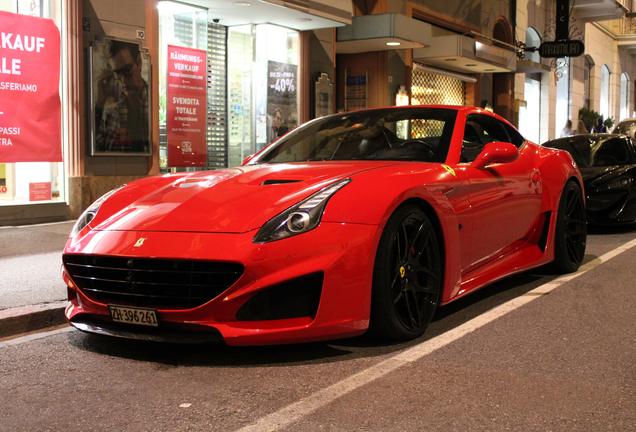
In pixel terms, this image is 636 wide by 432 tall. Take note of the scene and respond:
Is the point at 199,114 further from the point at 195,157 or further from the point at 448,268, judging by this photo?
the point at 448,268

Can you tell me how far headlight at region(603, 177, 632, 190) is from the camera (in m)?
9.02

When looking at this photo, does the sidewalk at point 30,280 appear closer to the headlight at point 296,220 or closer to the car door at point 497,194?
the headlight at point 296,220

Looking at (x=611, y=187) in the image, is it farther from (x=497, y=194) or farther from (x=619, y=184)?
(x=497, y=194)

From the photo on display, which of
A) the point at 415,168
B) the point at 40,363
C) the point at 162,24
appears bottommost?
the point at 40,363

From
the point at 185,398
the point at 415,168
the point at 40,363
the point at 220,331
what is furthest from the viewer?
the point at 415,168

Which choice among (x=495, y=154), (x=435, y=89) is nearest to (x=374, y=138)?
(x=495, y=154)

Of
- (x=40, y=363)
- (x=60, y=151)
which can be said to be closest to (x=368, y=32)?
(x=60, y=151)

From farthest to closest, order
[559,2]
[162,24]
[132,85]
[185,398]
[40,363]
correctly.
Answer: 1. [559,2]
2. [162,24]
3. [132,85]
4. [40,363]
5. [185,398]

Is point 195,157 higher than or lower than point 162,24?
lower

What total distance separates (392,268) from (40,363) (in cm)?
188

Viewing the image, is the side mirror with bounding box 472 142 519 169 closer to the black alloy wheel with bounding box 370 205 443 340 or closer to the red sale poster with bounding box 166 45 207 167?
the black alloy wheel with bounding box 370 205 443 340

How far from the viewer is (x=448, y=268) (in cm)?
406

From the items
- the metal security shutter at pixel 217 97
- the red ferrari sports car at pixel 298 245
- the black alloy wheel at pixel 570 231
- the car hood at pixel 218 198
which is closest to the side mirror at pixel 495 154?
the red ferrari sports car at pixel 298 245

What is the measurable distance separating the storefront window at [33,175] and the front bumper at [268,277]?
6.53 metres
